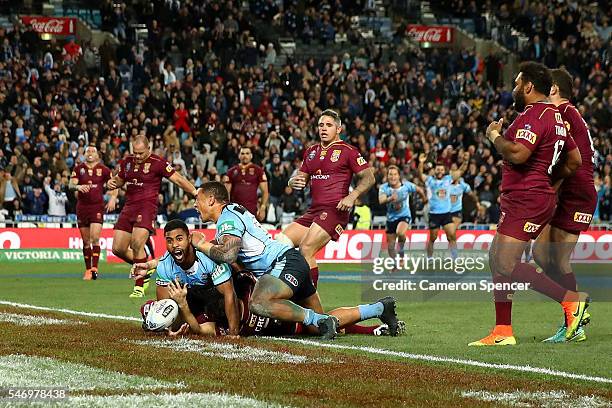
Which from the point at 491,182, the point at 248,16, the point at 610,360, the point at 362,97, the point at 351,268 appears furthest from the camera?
the point at 248,16

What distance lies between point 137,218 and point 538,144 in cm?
912

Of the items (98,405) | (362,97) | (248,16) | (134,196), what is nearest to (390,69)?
(362,97)

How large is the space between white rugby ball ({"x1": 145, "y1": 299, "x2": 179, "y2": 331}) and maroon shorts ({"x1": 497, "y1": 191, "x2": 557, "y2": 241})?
3.00 metres

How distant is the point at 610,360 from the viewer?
943 cm

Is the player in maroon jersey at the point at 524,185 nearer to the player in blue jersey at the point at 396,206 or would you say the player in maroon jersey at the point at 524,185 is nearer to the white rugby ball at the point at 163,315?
the white rugby ball at the point at 163,315

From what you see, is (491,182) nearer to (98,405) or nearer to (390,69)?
(390,69)

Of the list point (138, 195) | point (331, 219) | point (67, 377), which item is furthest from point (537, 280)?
point (138, 195)

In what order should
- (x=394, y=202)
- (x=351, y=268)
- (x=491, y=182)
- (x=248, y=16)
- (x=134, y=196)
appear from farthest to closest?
(x=248, y=16) < (x=491, y=182) < (x=351, y=268) < (x=394, y=202) < (x=134, y=196)

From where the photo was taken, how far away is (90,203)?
21422mm

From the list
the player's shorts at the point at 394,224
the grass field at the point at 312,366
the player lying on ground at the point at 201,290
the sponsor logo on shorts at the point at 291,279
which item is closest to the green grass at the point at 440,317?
the grass field at the point at 312,366

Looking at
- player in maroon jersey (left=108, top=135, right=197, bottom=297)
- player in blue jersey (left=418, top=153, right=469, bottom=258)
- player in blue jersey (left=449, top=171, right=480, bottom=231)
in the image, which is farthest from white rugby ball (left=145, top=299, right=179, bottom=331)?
player in blue jersey (left=449, top=171, right=480, bottom=231)

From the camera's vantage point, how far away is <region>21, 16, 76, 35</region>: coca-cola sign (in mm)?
35875

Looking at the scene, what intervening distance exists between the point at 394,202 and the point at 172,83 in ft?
37.8

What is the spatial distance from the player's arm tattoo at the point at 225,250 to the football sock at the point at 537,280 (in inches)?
98.0
